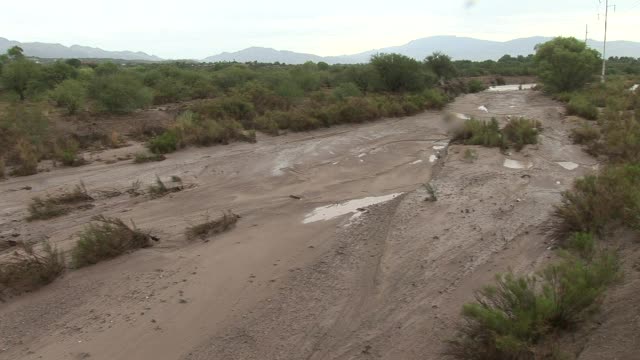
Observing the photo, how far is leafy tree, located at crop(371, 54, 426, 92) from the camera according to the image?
32031 millimetres

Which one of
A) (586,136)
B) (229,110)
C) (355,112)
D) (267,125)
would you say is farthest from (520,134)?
(229,110)

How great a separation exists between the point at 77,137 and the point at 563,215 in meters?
16.2

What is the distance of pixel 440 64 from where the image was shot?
4250cm

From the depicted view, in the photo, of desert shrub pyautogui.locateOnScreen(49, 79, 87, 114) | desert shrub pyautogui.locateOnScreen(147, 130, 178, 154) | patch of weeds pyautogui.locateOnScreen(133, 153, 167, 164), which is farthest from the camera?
desert shrub pyautogui.locateOnScreen(49, 79, 87, 114)

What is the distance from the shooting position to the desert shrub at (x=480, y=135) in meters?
15.4

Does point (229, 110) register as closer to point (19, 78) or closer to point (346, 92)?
point (346, 92)

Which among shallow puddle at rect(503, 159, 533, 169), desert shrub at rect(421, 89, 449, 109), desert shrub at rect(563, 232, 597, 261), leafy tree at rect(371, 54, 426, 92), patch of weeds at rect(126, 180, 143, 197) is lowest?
patch of weeds at rect(126, 180, 143, 197)

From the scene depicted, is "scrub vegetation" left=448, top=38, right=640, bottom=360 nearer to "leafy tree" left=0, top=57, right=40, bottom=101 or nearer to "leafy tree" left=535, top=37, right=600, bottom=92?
"leafy tree" left=535, top=37, right=600, bottom=92

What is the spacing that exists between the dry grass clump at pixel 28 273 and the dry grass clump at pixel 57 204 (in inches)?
111

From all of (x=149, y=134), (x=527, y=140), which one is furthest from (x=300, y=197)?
(x=149, y=134)

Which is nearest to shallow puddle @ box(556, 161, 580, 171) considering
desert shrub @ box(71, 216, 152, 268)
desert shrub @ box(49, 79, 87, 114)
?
desert shrub @ box(71, 216, 152, 268)

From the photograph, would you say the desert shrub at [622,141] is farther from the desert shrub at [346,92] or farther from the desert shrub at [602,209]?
the desert shrub at [346,92]

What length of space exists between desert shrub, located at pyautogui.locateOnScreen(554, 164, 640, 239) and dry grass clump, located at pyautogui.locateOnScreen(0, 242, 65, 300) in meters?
7.41

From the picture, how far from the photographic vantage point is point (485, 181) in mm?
11664
